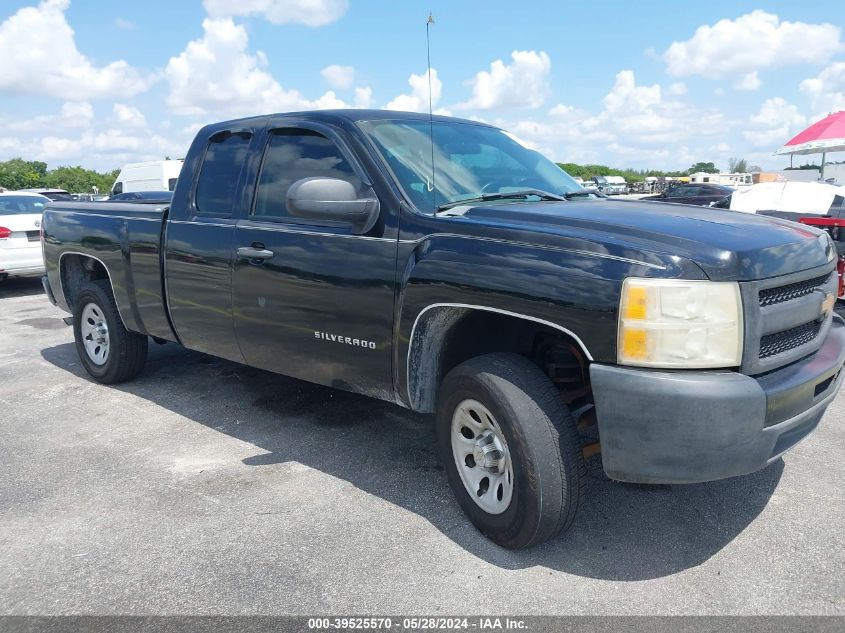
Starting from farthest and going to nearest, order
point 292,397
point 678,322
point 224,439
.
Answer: point 292,397 < point 224,439 < point 678,322

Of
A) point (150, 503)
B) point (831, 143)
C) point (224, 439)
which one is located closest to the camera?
point (150, 503)

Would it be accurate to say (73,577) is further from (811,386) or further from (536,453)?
(811,386)

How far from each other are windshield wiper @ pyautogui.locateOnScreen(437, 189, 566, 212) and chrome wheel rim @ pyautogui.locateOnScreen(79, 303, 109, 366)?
11.3ft

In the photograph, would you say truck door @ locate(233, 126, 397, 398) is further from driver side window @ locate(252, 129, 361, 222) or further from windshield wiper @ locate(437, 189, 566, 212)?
windshield wiper @ locate(437, 189, 566, 212)

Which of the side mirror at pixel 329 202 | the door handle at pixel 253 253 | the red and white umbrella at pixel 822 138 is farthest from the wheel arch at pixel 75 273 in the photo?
the red and white umbrella at pixel 822 138

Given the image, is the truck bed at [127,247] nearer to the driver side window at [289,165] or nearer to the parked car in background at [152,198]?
the parked car in background at [152,198]

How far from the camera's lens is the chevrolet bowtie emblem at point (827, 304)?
10.5ft

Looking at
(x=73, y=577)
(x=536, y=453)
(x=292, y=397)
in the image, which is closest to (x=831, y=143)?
(x=292, y=397)

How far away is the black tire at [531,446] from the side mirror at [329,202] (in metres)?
0.94

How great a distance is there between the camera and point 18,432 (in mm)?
4805

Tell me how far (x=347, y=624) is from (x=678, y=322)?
164 centimetres

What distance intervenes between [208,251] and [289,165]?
77cm

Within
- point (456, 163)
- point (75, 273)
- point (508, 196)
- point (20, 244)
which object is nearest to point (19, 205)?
point (20, 244)

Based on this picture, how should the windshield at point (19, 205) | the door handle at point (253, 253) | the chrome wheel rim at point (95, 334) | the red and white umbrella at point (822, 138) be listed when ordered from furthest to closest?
the red and white umbrella at point (822, 138) → the windshield at point (19, 205) → the chrome wheel rim at point (95, 334) → the door handle at point (253, 253)
